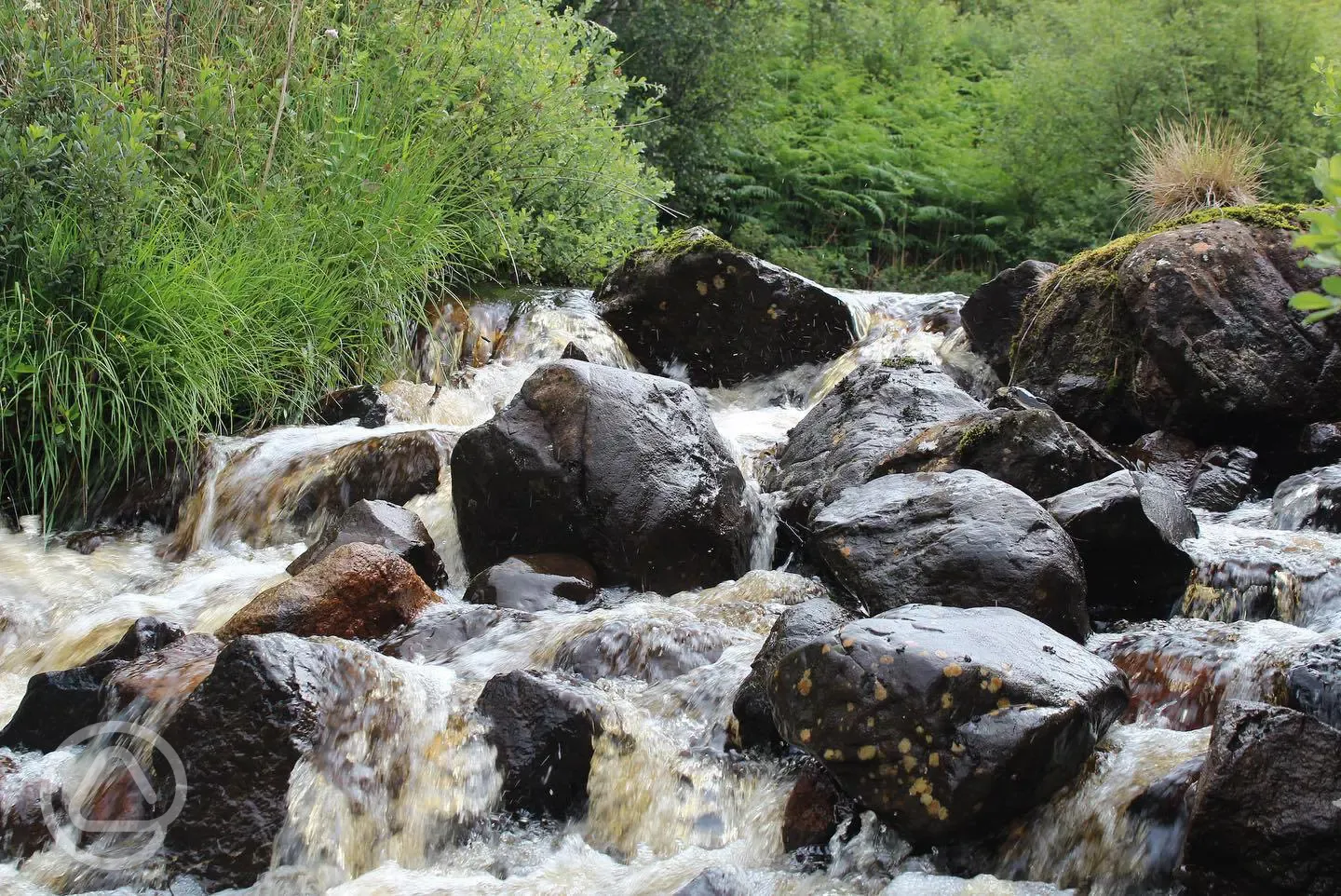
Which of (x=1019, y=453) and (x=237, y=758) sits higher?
(x=1019, y=453)

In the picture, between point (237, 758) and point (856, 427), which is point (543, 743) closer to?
point (237, 758)

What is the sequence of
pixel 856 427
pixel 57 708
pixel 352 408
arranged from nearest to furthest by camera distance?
pixel 57 708 < pixel 856 427 < pixel 352 408

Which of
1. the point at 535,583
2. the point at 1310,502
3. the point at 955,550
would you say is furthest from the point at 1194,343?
the point at 535,583

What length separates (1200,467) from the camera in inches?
235

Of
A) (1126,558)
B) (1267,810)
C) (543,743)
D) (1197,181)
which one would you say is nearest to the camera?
(1267,810)

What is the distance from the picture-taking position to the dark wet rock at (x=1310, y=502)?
5.17m

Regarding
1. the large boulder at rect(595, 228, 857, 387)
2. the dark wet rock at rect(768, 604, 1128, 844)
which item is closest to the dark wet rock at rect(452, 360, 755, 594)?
the dark wet rock at rect(768, 604, 1128, 844)

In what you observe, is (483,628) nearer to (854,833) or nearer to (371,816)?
(371,816)

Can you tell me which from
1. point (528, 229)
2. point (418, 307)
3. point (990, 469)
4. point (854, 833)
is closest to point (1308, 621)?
point (990, 469)

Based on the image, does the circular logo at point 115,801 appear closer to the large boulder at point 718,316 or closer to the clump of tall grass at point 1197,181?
the large boulder at point 718,316

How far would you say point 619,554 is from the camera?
16.6 ft

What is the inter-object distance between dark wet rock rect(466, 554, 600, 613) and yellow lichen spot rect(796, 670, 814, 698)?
177 cm

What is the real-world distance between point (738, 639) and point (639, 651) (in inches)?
14.5

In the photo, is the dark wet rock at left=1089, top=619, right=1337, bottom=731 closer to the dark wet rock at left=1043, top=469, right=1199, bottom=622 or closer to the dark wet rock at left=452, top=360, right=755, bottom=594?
the dark wet rock at left=1043, top=469, right=1199, bottom=622
